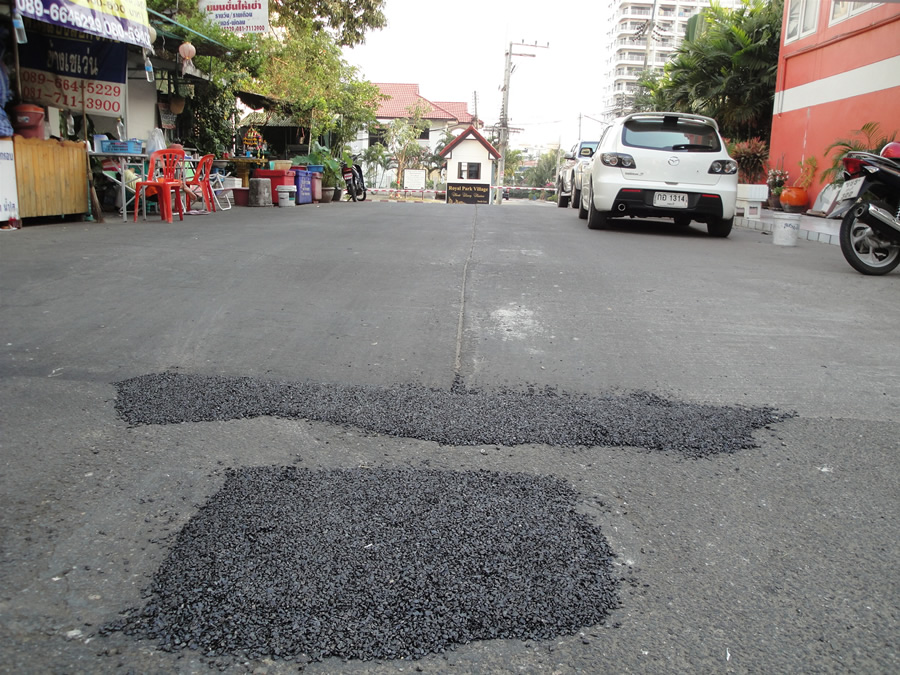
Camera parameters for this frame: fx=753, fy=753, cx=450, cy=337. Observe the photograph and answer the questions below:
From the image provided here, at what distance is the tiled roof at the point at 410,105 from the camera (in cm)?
5434

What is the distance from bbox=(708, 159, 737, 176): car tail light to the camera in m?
9.57

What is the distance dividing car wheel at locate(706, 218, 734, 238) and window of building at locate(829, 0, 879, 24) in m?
5.89

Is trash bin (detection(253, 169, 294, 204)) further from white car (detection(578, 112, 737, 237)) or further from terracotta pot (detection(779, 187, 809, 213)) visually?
terracotta pot (detection(779, 187, 809, 213))

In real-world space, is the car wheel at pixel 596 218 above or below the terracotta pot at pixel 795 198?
below

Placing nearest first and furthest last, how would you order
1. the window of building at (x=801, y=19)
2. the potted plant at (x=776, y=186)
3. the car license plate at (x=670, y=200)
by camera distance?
the car license plate at (x=670, y=200) → the window of building at (x=801, y=19) → the potted plant at (x=776, y=186)

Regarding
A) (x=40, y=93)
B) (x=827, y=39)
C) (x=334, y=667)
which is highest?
(x=827, y=39)

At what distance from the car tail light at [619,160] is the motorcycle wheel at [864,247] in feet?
10.1

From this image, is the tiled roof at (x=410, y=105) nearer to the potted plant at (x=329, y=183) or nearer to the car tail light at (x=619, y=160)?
the potted plant at (x=329, y=183)

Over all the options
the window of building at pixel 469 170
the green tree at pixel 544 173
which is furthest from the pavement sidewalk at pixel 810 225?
the green tree at pixel 544 173

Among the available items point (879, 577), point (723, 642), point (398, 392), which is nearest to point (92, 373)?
point (398, 392)

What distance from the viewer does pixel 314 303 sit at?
17.3 feet

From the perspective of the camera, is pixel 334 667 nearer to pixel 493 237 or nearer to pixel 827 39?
pixel 493 237

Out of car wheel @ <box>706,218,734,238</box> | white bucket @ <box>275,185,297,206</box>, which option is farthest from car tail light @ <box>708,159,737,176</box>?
white bucket @ <box>275,185,297,206</box>

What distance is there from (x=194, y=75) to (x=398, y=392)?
42.3ft
